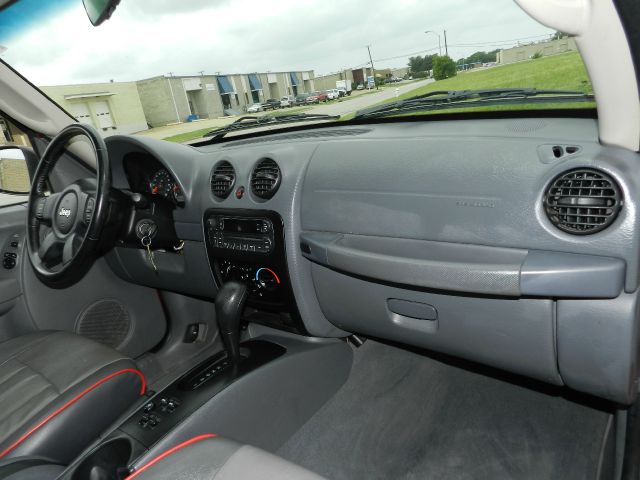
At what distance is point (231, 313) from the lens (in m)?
1.99

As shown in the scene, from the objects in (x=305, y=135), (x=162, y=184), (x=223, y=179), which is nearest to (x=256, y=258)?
(x=223, y=179)

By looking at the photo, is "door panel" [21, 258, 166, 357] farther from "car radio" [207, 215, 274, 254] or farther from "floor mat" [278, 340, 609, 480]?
"floor mat" [278, 340, 609, 480]

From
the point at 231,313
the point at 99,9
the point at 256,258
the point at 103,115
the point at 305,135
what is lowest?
the point at 231,313

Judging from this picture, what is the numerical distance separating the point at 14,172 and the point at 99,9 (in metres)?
1.37

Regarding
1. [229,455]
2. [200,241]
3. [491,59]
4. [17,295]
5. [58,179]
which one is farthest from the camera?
[58,179]

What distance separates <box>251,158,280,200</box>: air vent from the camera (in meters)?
1.88

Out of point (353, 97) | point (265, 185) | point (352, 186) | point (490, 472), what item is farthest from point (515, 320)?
point (353, 97)

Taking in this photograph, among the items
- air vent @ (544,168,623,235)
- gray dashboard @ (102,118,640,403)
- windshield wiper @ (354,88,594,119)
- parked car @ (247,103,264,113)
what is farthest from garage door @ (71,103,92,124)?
air vent @ (544,168,623,235)

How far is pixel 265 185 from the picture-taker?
1.91 metres

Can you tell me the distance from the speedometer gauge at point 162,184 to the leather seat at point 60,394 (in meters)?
0.77

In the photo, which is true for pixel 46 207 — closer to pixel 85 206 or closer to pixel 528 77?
pixel 85 206

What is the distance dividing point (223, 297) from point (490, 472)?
1269 mm

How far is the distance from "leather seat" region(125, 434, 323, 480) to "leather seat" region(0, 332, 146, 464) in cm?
65

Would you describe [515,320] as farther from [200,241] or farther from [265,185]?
[200,241]
